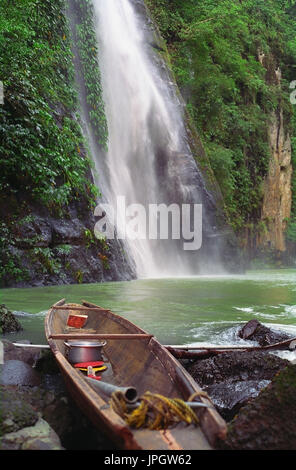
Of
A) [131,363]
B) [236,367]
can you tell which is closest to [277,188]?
[236,367]

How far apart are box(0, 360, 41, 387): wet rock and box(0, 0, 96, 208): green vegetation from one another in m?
5.94

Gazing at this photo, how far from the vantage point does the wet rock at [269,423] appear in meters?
1.99

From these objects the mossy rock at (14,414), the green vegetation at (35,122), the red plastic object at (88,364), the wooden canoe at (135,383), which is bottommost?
the red plastic object at (88,364)

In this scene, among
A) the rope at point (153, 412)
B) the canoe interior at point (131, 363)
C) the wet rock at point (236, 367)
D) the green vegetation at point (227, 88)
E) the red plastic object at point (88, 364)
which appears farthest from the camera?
the green vegetation at point (227, 88)

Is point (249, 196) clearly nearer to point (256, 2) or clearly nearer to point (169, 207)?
point (169, 207)

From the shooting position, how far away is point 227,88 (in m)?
20.2

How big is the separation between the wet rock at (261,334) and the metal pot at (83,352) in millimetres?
2015

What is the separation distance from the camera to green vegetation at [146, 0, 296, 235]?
63.3ft

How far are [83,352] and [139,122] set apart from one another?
13361 mm

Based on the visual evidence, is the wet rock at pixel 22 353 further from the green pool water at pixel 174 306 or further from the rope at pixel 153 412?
the rope at pixel 153 412

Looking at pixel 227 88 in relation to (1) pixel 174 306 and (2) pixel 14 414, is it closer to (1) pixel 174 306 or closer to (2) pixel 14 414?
(1) pixel 174 306

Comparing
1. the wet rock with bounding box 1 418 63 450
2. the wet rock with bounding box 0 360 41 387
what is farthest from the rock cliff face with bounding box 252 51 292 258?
the wet rock with bounding box 1 418 63 450

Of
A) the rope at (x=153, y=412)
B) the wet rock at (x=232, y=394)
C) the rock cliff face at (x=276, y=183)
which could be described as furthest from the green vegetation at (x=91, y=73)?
the rock cliff face at (x=276, y=183)
